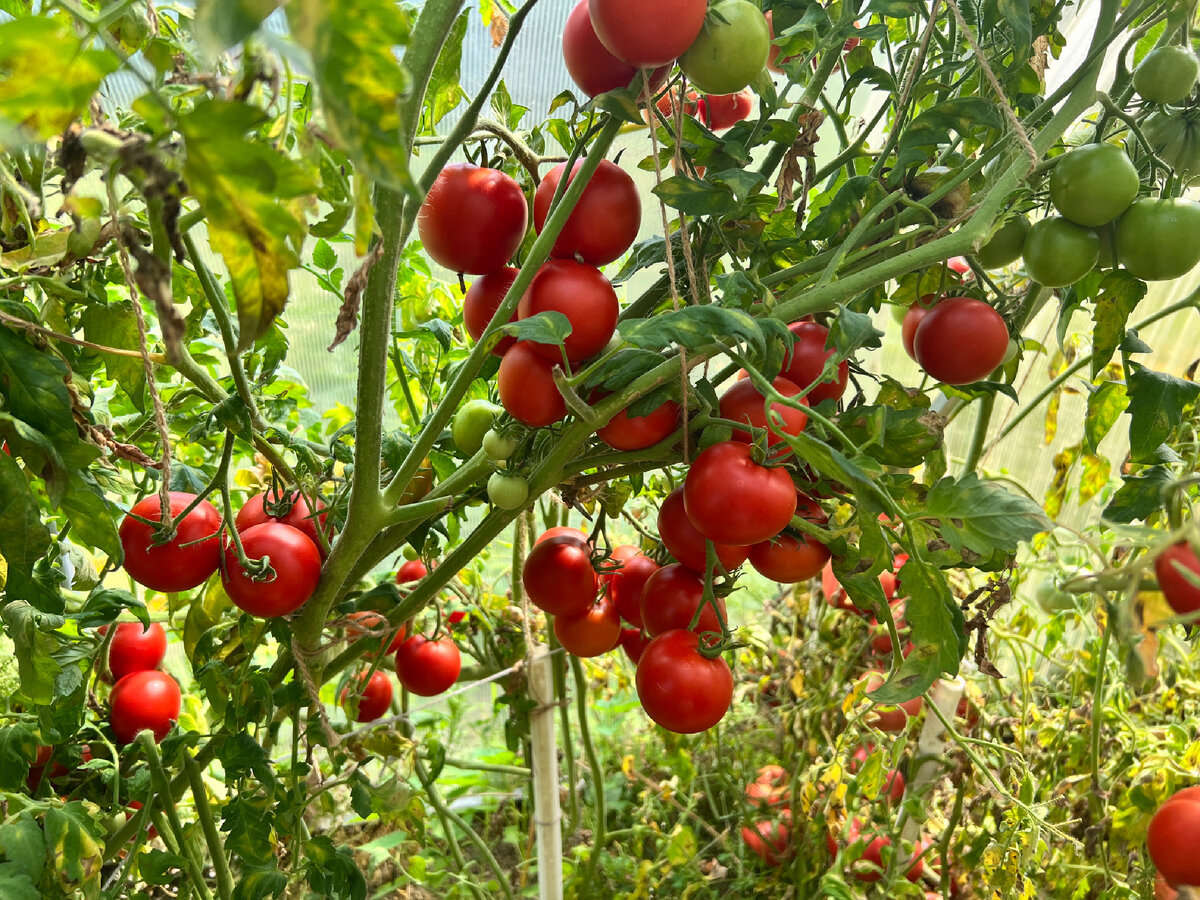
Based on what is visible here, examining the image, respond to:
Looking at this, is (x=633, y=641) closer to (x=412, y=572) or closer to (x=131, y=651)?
(x=412, y=572)

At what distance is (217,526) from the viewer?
2.00 feet

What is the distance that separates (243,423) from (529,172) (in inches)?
10.0

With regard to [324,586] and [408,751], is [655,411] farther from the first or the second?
[408,751]

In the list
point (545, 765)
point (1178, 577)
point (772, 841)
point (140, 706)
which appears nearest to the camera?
point (1178, 577)

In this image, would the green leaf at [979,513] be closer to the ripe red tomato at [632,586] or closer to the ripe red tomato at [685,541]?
the ripe red tomato at [685,541]

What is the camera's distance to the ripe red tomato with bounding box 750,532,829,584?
21.1 inches

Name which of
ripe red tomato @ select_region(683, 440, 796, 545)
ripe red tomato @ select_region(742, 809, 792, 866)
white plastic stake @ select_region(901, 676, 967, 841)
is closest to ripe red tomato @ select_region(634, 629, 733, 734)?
ripe red tomato @ select_region(683, 440, 796, 545)

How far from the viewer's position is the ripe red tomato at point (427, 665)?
87 cm

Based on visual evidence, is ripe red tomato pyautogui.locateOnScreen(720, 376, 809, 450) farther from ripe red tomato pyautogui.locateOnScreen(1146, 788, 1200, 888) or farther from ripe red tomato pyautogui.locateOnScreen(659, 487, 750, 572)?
ripe red tomato pyautogui.locateOnScreen(1146, 788, 1200, 888)

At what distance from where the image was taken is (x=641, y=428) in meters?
0.50

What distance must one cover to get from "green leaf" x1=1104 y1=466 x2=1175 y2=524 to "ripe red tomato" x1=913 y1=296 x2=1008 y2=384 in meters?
0.12

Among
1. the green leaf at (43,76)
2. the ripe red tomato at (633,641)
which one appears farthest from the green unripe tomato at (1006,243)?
the green leaf at (43,76)

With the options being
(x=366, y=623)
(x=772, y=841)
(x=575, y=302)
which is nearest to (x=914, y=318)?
(x=575, y=302)

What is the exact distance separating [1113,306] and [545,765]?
0.74 metres
